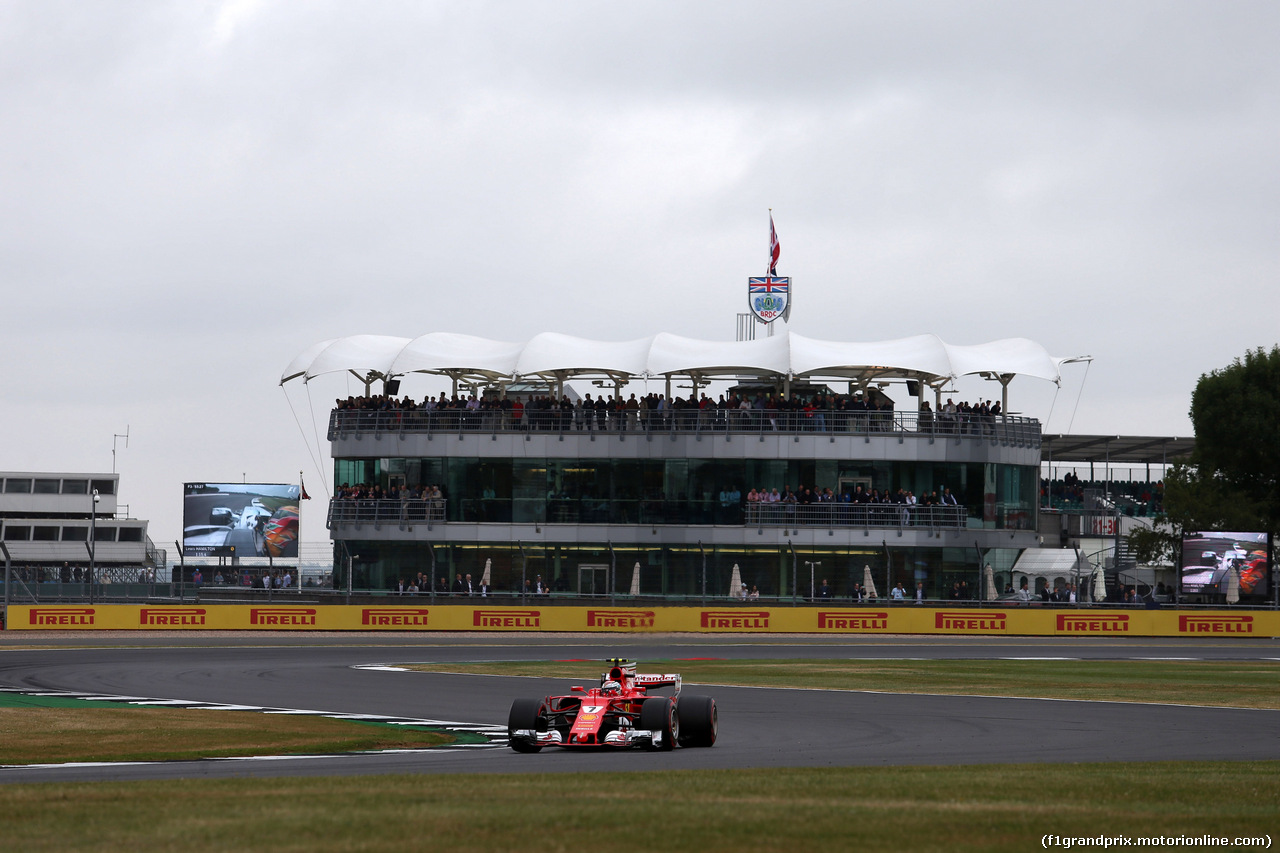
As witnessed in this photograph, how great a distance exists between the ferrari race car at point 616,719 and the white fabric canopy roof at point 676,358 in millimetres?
42282

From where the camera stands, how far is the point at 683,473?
59.9 m

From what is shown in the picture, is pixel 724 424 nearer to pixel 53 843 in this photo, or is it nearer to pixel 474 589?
pixel 474 589

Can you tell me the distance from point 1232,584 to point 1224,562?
2.63 feet

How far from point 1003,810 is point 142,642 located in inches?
1395

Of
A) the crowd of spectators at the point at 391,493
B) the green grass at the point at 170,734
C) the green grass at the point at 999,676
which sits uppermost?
the crowd of spectators at the point at 391,493

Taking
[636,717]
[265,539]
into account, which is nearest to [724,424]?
[265,539]

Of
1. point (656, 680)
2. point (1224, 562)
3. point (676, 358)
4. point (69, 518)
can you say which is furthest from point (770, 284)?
point (69, 518)

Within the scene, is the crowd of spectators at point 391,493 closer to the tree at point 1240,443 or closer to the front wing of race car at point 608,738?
the tree at point 1240,443

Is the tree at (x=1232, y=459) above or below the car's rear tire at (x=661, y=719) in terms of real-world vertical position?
above

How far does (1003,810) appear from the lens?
1070 cm

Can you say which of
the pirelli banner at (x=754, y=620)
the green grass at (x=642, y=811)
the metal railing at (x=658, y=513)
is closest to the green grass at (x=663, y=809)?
the green grass at (x=642, y=811)

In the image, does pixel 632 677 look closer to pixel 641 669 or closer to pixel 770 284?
pixel 641 669

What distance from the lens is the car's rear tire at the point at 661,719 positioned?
16.5 meters

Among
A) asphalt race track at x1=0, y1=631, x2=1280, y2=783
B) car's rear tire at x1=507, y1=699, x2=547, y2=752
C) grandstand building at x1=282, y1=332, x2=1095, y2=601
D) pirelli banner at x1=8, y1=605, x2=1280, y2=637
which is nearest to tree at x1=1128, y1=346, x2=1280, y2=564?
grandstand building at x1=282, y1=332, x2=1095, y2=601
